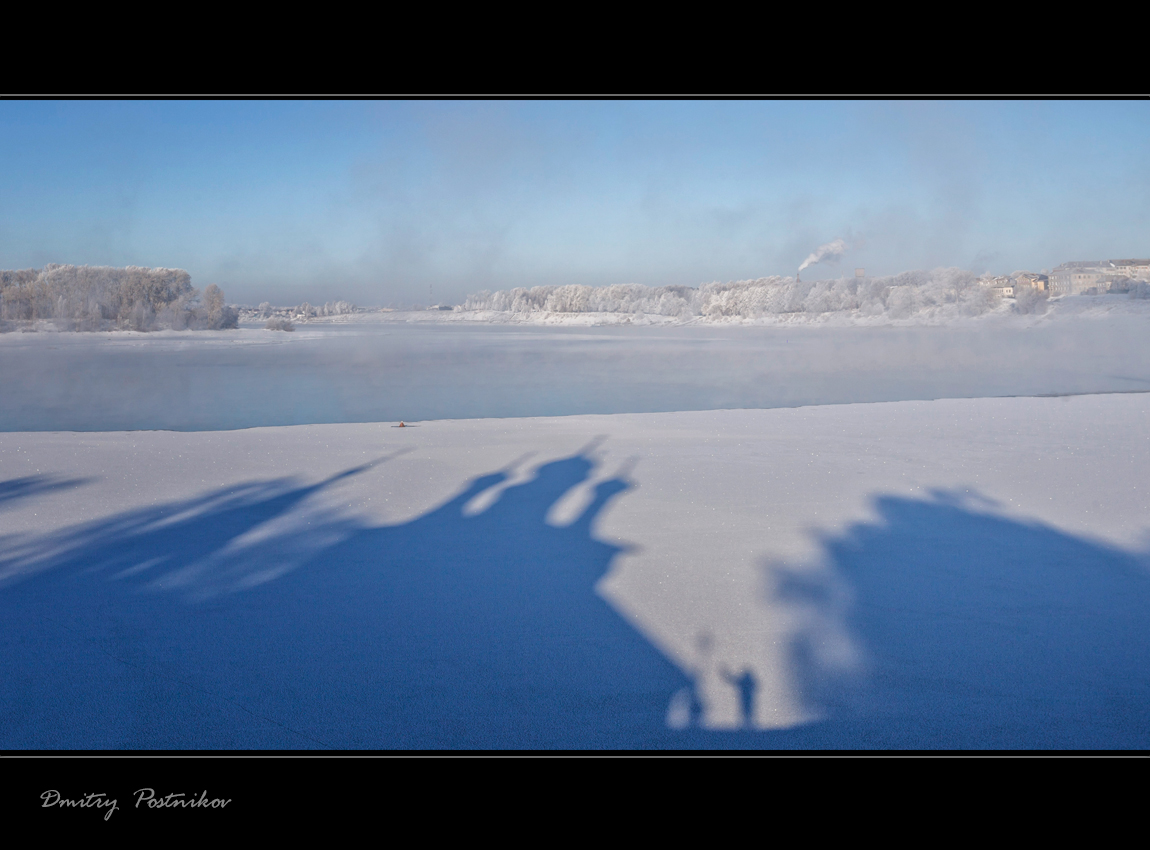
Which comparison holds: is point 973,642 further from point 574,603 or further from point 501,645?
point 501,645

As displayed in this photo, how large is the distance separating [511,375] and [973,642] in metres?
13.2

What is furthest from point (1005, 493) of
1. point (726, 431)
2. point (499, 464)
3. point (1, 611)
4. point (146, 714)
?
point (1, 611)

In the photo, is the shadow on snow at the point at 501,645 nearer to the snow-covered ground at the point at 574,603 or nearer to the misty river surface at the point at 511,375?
the snow-covered ground at the point at 574,603

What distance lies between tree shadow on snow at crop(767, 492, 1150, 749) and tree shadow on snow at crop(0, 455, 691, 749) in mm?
552

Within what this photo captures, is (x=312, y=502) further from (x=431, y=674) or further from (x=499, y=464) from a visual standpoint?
(x=431, y=674)

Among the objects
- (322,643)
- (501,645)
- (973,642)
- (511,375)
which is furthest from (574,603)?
(511,375)

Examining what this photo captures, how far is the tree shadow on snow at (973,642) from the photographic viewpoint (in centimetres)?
204

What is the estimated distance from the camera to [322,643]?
97.8 inches

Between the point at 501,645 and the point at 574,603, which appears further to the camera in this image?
the point at 574,603

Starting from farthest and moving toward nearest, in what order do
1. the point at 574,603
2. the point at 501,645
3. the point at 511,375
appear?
the point at 511,375 < the point at 574,603 < the point at 501,645

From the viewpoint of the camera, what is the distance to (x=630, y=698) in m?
2.17

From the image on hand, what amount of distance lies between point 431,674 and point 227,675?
63 cm

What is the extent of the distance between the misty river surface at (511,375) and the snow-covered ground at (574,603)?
212 inches

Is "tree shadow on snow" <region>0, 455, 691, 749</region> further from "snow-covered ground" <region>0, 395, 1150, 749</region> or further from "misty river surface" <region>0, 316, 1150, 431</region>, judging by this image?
"misty river surface" <region>0, 316, 1150, 431</region>
